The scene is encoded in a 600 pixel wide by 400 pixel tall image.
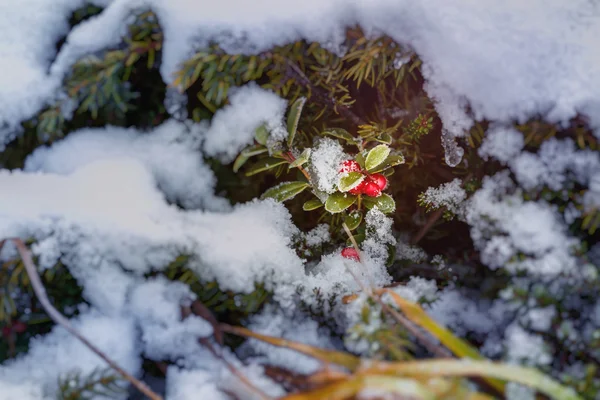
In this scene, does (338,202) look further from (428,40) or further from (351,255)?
(428,40)

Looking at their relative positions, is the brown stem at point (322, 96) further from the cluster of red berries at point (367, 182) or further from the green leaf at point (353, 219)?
the green leaf at point (353, 219)

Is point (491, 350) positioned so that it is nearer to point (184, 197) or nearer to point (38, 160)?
point (184, 197)

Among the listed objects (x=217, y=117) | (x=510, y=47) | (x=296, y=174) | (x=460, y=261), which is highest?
(x=510, y=47)

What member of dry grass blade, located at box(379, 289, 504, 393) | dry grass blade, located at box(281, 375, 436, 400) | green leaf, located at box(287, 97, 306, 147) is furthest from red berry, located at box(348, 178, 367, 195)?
dry grass blade, located at box(281, 375, 436, 400)

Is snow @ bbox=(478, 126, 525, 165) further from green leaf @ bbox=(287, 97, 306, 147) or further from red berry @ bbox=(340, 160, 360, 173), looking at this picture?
green leaf @ bbox=(287, 97, 306, 147)

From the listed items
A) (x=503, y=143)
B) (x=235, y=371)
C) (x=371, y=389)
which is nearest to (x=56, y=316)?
(x=235, y=371)

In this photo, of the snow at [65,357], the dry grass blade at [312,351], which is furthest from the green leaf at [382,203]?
the snow at [65,357]

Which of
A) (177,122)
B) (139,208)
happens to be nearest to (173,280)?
(139,208)
